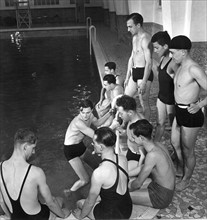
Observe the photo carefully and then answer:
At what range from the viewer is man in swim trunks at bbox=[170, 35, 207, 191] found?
132 inches

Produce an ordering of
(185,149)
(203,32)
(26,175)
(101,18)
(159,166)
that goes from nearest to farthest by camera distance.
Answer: (26,175) < (159,166) < (185,149) < (203,32) < (101,18)

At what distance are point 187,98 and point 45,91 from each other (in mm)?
6541

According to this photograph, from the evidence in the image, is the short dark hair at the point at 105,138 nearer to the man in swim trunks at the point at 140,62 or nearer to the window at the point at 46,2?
the man in swim trunks at the point at 140,62

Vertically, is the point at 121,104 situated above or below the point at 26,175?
above

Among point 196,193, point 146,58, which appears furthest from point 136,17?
point 196,193

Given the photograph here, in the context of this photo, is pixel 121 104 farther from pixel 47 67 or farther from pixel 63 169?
pixel 47 67

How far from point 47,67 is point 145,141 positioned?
9.76m

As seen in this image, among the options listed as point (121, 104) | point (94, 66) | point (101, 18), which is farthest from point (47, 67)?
point (101, 18)

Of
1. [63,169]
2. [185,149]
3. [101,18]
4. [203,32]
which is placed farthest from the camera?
[101,18]

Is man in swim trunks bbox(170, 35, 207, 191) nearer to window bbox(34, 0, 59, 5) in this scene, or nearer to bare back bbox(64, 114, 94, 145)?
bare back bbox(64, 114, 94, 145)

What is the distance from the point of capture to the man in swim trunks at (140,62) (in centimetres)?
496

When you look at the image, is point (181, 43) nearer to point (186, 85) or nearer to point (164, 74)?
point (186, 85)

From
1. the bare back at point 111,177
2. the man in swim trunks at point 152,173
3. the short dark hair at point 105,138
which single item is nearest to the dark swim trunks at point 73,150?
the man in swim trunks at point 152,173

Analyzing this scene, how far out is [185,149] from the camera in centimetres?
367
